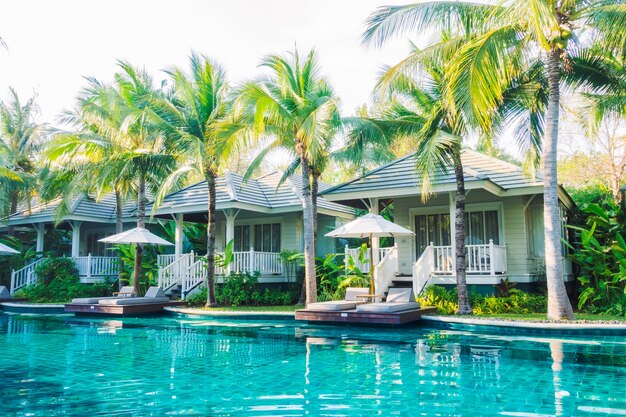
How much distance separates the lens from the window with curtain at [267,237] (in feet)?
71.5

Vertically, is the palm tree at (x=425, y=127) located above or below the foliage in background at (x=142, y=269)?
above

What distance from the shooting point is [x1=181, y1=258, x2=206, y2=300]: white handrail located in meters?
19.0

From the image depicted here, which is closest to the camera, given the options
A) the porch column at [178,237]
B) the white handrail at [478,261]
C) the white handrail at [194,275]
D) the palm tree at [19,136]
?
the white handrail at [478,261]

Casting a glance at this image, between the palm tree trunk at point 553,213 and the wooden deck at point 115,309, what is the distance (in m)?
11.9

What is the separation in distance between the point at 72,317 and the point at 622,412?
16.4 m

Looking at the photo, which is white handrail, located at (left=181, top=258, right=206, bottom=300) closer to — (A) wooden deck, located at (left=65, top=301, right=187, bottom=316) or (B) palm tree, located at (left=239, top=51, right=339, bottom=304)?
(A) wooden deck, located at (left=65, top=301, right=187, bottom=316)

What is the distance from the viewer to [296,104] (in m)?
15.1

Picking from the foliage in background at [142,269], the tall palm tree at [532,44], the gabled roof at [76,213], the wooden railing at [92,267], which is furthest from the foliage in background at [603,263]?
the gabled roof at [76,213]

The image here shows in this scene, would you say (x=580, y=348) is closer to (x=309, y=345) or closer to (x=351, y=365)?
(x=351, y=365)

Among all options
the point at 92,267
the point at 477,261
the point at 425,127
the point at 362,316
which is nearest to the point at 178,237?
the point at 92,267

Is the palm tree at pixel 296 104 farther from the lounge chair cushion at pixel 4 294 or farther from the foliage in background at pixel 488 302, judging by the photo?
the lounge chair cushion at pixel 4 294

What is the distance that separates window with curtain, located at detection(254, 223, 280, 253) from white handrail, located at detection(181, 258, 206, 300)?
3.37 metres

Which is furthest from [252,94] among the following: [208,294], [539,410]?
[539,410]

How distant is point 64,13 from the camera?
12.8 m
